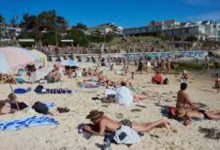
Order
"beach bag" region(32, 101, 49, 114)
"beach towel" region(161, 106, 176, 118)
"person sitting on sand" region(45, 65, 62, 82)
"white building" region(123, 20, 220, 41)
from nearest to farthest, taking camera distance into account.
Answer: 1. "beach towel" region(161, 106, 176, 118)
2. "beach bag" region(32, 101, 49, 114)
3. "person sitting on sand" region(45, 65, 62, 82)
4. "white building" region(123, 20, 220, 41)

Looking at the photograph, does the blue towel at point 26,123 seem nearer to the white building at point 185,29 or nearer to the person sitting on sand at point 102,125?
the person sitting on sand at point 102,125

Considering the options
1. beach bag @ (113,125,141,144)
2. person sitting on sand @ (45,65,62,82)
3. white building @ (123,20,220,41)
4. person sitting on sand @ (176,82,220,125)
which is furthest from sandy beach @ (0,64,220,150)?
white building @ (123,20,220,41)

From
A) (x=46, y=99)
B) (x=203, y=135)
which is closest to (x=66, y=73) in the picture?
(x=46, y=99)

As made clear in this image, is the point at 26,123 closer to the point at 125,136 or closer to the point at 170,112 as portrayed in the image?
the point at 125,136

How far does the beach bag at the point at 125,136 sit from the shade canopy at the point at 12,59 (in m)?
3.59

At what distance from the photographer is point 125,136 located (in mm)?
6957

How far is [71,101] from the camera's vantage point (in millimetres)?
11508

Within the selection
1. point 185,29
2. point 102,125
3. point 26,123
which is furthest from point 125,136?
point 185,29

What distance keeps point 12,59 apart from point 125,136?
13.0 ft

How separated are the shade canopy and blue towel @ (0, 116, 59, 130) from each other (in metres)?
1.41

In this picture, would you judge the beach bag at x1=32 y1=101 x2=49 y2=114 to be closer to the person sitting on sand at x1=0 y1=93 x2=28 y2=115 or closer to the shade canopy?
the person sitting on sand at x1=0 y1=93 x2=28 y2=115

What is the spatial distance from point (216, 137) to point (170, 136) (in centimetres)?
97

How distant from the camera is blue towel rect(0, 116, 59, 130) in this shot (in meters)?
8.00

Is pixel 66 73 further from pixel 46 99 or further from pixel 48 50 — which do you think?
pixel 48 50
